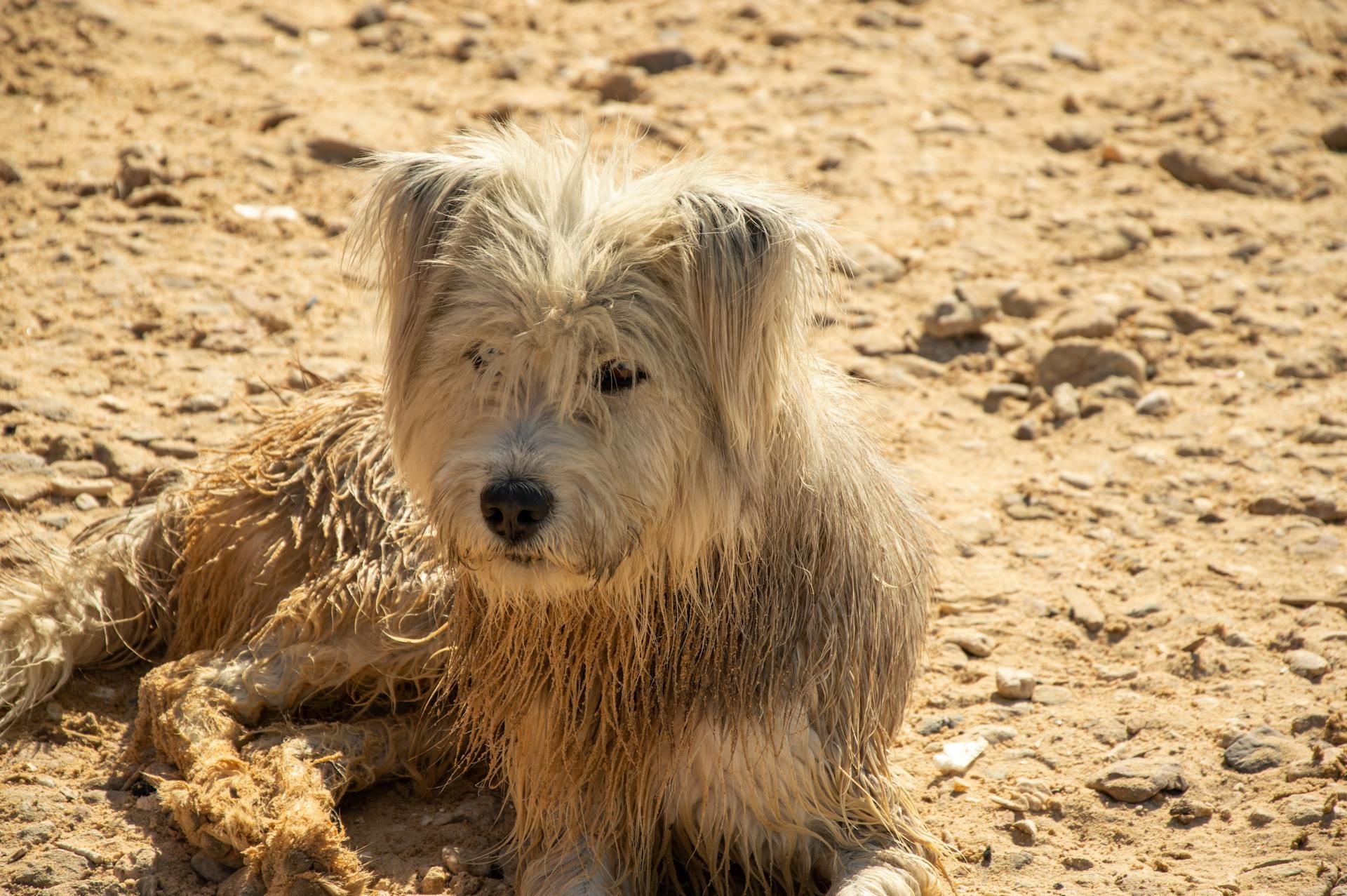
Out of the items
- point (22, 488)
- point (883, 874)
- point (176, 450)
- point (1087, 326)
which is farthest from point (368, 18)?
point (883, 874)

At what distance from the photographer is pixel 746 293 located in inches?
128

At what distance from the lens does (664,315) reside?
10.8 ft

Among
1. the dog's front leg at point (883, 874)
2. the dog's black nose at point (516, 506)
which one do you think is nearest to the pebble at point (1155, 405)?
the dog's front leg at point (883, 874)

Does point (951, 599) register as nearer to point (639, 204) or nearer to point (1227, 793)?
point (1227, 793)

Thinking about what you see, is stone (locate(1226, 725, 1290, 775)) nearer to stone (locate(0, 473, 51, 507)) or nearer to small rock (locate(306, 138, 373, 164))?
stone (locate(0, 473, 51, 507))

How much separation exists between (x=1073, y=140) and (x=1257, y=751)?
5.21m

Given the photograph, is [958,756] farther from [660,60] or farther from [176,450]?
[660,60]

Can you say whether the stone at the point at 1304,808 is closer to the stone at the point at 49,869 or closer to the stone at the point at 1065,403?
the stone at the point at 1065,403

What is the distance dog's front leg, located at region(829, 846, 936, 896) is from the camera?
3.58 metres

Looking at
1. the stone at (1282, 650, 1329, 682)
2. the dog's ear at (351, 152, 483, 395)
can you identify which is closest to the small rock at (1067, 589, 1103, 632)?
the stone at (1282, 650, 1329, 682)

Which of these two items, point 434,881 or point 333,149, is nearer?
point 434,881

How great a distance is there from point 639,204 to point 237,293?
397 centimetres

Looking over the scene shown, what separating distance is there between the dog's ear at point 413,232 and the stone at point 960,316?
3.75m

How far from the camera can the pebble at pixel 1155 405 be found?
20.6 ft
